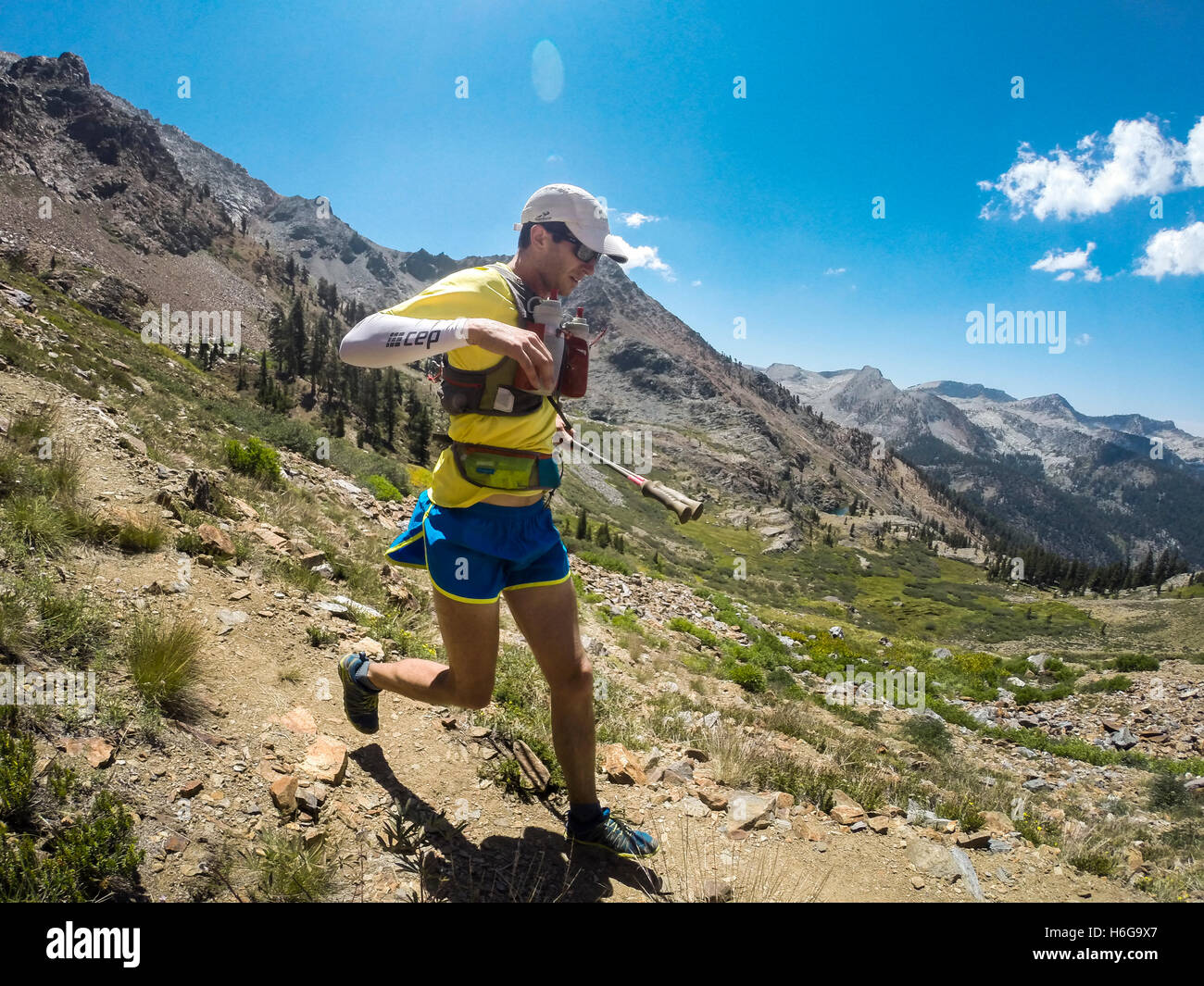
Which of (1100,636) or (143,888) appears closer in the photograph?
(143,888)

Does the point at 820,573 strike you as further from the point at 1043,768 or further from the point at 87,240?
the point at 87,240

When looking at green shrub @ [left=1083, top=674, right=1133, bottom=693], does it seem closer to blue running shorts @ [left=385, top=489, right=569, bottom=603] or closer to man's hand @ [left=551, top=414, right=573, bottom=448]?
man's hand @ [left=551, top=414, right=573, bottom=448]

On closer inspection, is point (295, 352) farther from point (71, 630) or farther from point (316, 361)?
point (71, 630)

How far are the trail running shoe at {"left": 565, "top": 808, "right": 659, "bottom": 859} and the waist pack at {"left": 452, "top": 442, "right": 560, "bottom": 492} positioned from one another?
2013mm

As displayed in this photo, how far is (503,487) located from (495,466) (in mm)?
113

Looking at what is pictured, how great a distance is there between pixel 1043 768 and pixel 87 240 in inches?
5585

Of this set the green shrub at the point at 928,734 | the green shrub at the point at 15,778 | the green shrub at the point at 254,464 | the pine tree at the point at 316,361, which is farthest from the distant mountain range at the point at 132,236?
the green shrub at the point at 15,778

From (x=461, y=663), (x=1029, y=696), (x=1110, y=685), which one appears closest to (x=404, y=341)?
(x=461, y=663)

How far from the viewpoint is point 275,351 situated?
78.8 m

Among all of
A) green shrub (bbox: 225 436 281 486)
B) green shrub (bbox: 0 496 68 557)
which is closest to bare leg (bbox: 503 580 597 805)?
green shrub (bbox: 0 496 68 557)

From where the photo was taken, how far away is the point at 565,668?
3.13 m

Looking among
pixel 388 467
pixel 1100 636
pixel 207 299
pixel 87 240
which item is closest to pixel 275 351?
pixel 207 299

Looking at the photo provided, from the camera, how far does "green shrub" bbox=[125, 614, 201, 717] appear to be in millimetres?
3281

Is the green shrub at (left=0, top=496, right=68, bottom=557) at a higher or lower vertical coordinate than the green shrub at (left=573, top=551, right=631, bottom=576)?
higher
